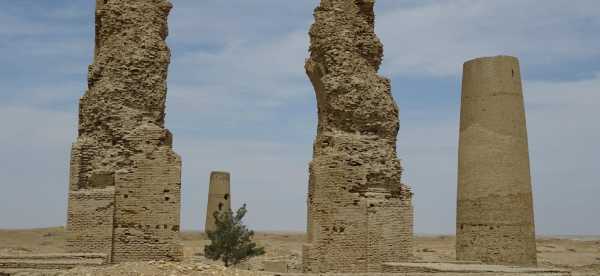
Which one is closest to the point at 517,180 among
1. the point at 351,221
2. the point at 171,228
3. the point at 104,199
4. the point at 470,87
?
the point at 470,87

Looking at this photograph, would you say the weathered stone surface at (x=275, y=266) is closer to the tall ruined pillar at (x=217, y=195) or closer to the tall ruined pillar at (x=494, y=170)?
the tall ruined pillar at (x=494, y=170)

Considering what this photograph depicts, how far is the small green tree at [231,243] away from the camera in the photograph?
2152 cm

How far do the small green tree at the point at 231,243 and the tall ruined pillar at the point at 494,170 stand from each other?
20.9 ft

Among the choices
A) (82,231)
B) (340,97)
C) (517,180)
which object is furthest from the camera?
(517,180)

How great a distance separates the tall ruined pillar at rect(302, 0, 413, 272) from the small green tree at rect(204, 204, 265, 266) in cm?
577

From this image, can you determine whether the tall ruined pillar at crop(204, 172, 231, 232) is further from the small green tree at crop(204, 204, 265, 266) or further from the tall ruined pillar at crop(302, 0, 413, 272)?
the tall ruined pillar at crop(302, 0, 413, 272)

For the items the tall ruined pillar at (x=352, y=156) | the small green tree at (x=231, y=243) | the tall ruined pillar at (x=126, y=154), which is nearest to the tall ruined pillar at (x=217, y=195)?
the small green tree at (x=231, y=243)

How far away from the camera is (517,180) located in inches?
747

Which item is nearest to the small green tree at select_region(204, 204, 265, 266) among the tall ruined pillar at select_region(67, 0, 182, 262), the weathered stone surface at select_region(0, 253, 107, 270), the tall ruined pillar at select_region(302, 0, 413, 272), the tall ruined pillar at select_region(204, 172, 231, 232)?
the tall ruined pillar at select_region(302, 0, 413, 272)

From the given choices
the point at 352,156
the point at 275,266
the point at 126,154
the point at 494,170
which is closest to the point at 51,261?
the point at 126,154

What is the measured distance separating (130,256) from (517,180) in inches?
404

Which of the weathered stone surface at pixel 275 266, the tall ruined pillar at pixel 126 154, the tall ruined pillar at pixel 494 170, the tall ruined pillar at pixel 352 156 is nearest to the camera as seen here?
the tall ruined pillar at pixel 126 154

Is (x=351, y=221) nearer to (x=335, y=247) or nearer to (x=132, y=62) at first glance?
(x=335, y=247)

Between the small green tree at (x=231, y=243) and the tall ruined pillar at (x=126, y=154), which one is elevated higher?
the tall ruined pillar at (x=126, y=154)
